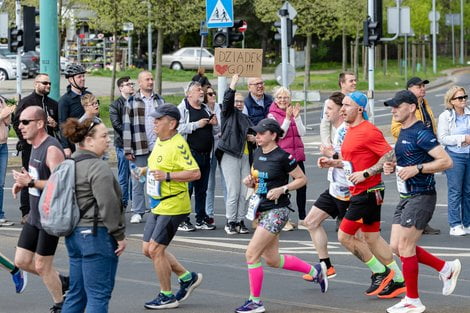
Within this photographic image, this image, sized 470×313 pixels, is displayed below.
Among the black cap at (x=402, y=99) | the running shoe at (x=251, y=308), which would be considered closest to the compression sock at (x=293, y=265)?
the running shoe at (x=251, y=308)

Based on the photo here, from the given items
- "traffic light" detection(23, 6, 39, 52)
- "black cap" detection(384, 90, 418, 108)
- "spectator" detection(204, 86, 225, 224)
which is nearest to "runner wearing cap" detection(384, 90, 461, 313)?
"black cap" detection(384, 90, 418, 108)

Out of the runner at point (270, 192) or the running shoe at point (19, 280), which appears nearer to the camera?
the runner at point (270, 192)

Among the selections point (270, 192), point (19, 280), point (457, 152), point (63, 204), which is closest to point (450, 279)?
point (270, 192)

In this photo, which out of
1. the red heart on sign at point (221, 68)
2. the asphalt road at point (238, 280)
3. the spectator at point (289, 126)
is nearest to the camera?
the asphalt road at point (238, 280)

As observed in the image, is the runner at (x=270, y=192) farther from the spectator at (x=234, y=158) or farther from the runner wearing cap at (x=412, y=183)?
the spectator at (x=234, y=158)

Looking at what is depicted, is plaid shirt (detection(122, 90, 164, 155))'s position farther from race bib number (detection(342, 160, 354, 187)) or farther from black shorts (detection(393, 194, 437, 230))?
black shorts (detection(393, 194, 437, 230))

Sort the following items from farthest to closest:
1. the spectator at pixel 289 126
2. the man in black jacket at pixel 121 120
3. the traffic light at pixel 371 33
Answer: the traffic light at pixel 371 33
the man in black jacket at pixel 121 120
the spectator at pixel 289 126

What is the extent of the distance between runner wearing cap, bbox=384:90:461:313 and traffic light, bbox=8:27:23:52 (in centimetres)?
2230

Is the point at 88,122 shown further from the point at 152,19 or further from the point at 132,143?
the point at 152,19

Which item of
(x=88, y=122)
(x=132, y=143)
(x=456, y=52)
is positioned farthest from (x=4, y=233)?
(x=456, y=52)

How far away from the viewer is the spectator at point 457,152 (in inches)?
553

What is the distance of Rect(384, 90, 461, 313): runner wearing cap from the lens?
9398 mm

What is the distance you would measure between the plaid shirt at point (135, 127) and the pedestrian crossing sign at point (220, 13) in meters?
5.25

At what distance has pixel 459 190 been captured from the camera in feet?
46.9
